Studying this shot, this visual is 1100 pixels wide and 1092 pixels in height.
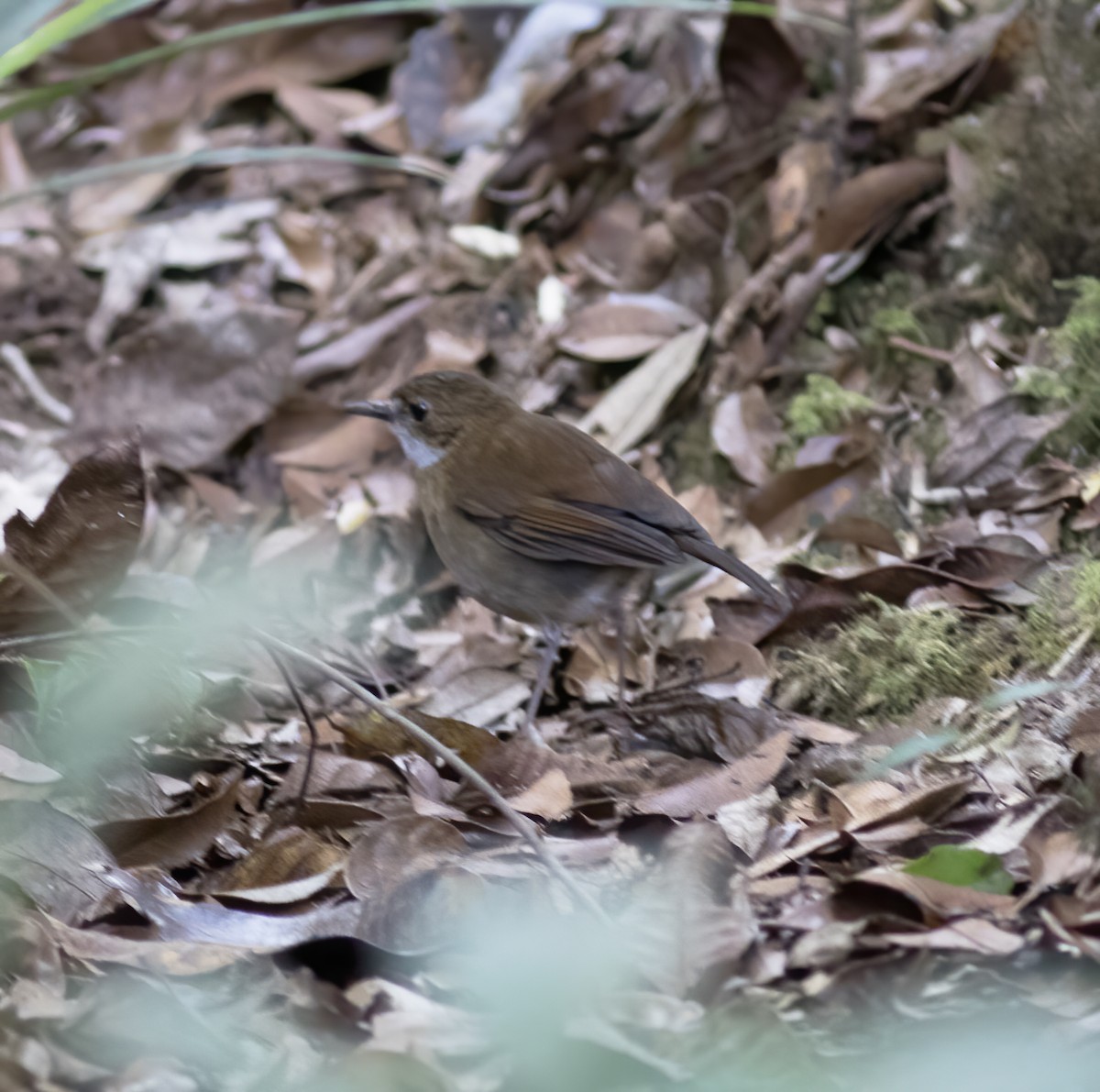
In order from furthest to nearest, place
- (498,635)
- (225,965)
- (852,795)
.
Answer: (498,635) < (852,795) < (225,965)

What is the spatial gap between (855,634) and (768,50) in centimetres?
292

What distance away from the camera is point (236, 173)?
652 cm

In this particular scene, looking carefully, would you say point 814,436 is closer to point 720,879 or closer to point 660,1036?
point 720,879

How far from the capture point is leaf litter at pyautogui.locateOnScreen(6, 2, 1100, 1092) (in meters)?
2.23

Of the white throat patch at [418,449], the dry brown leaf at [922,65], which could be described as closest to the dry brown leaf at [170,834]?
the white throat patch at [418,449]

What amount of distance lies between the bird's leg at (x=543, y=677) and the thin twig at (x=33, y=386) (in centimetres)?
243

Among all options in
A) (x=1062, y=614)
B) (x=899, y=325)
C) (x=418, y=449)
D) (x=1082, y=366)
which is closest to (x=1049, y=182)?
(x=899, y=325)

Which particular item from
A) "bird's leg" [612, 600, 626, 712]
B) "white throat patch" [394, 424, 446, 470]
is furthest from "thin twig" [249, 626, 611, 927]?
"white throat patch" [394, 424, 446, 470]

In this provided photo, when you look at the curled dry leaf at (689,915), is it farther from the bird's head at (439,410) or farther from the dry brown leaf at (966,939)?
the bird's head at (439,410)

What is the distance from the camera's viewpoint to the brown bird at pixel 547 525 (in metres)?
3.76

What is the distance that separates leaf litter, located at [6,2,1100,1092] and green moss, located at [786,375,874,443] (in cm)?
2

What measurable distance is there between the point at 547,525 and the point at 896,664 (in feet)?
3.46

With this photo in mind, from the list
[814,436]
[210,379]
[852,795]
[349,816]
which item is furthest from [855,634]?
[210,379]

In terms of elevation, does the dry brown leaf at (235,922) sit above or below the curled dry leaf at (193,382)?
above
